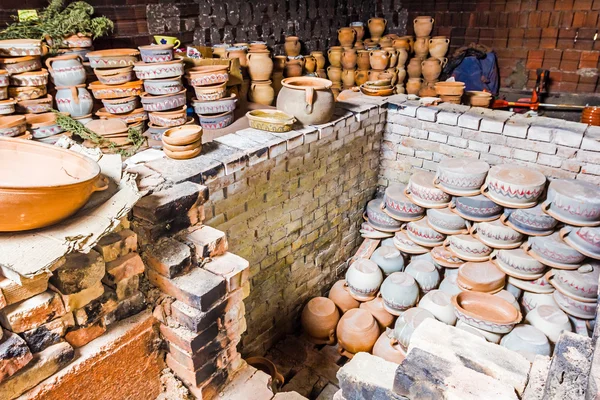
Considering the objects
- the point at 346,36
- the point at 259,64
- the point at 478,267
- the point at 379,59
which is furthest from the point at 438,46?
the point at 478,267

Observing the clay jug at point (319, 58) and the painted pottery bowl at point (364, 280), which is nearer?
the painted pottery bowl at point (364, 280)

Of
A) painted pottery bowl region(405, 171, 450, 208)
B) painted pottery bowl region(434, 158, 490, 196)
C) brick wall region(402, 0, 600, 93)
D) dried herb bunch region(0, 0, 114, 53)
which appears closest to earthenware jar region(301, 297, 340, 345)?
painted pottery bowl region(405, 171, 450, 208)

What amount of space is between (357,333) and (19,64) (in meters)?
3.31

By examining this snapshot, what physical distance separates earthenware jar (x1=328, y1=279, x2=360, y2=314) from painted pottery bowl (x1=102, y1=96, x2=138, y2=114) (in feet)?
7.82

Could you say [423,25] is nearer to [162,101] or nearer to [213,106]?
[213,106]

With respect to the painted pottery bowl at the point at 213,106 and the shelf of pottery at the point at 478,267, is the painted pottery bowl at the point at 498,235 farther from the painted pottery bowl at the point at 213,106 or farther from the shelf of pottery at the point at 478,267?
the painted pottery bowl at the point at 213,106

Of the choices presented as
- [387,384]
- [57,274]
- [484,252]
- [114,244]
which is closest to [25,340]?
[57,274]

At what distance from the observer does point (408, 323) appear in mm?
3256

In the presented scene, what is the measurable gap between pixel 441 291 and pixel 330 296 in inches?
38.5

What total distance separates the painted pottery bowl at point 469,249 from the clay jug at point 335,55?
151 inches

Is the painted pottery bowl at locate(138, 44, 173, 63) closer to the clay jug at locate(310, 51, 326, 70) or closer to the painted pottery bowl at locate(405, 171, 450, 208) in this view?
the painted pottery bowl at locate(405, 171, 450, 208)

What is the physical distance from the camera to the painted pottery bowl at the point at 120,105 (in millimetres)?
3516

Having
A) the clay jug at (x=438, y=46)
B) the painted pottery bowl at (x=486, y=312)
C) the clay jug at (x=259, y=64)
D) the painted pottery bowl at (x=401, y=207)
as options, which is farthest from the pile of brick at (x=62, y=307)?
the clay jug at (x=438, y=46)

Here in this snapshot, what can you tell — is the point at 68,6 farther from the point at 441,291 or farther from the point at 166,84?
the point at 441,291
